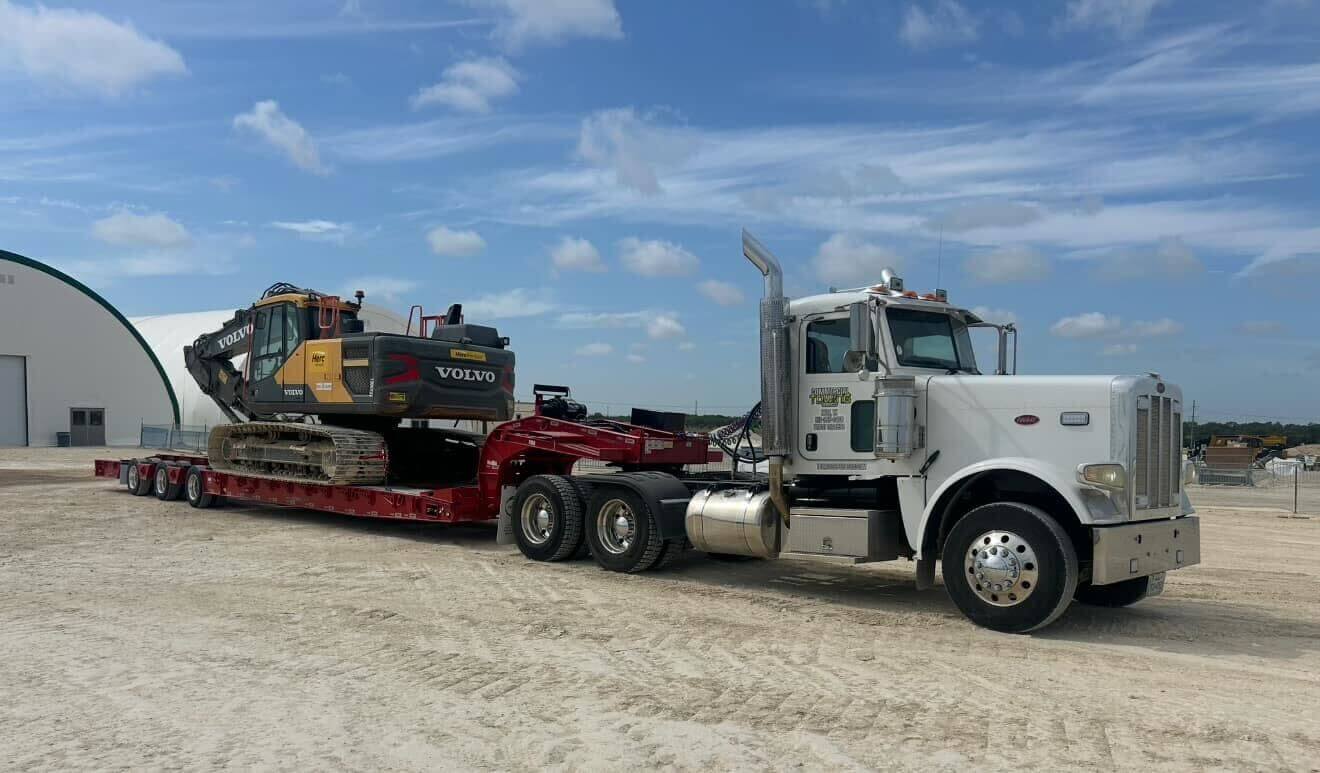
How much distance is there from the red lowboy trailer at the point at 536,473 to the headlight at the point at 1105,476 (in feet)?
13.4

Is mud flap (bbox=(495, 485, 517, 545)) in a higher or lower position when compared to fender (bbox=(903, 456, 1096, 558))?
lower

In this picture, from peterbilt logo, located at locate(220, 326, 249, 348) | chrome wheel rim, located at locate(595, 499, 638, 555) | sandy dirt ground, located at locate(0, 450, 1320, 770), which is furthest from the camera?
peterbilt logo, located at locate(220, 326, 249, 348)

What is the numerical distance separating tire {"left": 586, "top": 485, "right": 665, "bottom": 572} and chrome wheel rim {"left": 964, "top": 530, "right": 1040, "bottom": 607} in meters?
3.31

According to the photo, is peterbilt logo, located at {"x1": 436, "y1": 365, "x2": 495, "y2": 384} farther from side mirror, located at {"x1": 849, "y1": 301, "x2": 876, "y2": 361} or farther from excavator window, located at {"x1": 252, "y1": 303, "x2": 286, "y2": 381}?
side mirror, located at {"x1": 849, "y1": 301, "x2": 876, "y2": 361}

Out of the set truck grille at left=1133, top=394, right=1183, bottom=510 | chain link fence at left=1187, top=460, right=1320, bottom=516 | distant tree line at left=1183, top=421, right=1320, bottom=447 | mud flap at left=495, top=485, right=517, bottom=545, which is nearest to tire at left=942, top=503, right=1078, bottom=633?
truck grille at left=1133, top=394, right=1183, bottom=510

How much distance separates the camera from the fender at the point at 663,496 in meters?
10.3

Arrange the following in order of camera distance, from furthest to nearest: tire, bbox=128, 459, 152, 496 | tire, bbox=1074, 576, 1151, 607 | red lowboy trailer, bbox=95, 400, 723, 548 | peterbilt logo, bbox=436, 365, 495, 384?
tire, bbox=128, 459, 152, 496 → peterbilt logo, bbox=436, 365, 495, 384 → red lowboy trailer, bbox=95, 400, 723, 548 → tire, bbox=1074, 576, 1151, 607

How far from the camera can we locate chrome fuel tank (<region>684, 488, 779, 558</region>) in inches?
377

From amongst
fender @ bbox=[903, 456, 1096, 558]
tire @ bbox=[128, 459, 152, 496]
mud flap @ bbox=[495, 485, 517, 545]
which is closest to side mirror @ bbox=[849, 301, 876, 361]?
fender @ bbox=[903, 456, 1096, 558]

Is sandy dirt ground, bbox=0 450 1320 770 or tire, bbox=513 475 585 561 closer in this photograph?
Result: sandy dirt ground, bbox=0 450 1320 770

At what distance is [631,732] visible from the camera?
17.8 feet

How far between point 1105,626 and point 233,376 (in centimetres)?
1361

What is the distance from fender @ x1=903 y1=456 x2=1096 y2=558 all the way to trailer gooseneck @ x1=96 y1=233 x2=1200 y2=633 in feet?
0.05

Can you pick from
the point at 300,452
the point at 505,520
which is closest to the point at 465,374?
the point at 300,452
